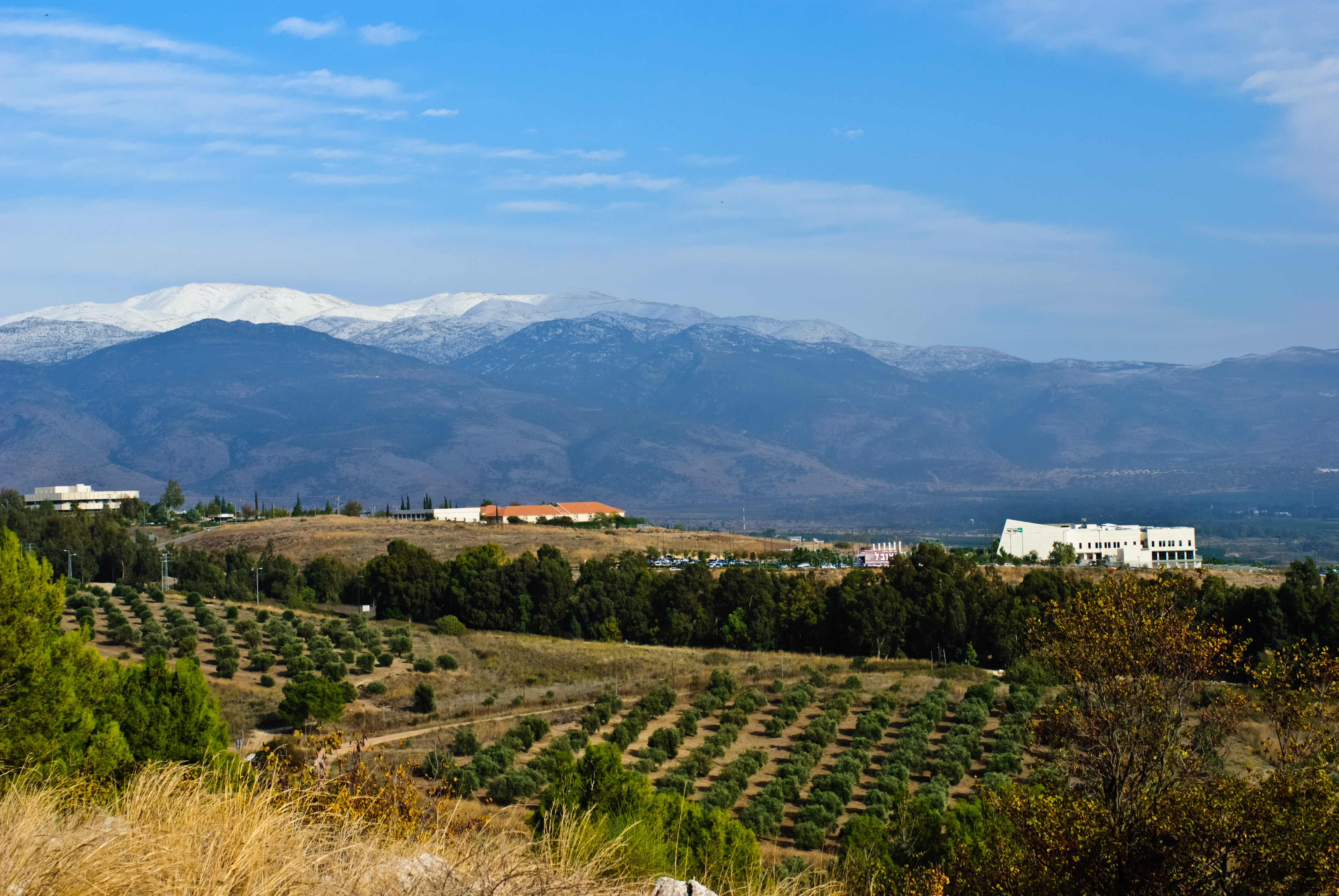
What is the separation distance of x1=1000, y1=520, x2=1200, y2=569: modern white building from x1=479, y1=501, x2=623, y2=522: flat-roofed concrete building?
151 feet

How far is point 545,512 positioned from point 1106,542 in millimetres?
61389

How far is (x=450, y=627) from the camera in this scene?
55.4 metres

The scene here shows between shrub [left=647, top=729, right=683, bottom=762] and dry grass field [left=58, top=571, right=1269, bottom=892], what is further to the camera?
shrub [left=647, top=729, right=683, bottom=762]

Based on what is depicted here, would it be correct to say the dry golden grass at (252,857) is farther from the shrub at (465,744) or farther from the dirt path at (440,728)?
the shrub at (465,744)

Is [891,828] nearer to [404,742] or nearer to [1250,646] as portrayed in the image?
[404,742]

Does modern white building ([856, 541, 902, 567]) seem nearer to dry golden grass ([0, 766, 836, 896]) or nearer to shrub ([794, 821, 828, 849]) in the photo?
shrub ([794, 821, 828, 849])

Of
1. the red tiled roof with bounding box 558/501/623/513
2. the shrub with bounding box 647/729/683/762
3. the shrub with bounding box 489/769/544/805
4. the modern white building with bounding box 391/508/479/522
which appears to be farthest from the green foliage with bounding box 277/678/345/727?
the red tiled roof with bounding box 558/501/623/513

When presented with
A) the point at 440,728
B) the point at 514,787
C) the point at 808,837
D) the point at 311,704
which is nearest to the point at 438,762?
the point at 514,787

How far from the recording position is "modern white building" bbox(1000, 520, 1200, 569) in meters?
96.5

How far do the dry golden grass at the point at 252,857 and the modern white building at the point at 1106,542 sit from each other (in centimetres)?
9177

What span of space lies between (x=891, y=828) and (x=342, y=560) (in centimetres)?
6440

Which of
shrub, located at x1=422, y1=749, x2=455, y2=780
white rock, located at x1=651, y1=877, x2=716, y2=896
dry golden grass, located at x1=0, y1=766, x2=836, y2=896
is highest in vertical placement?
dry golden grass, located at x1=0, y1=766, x2=836, y2=896

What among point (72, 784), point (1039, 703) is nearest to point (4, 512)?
point (1039, 703)

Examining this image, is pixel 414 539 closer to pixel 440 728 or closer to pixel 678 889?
pixel 440 728
